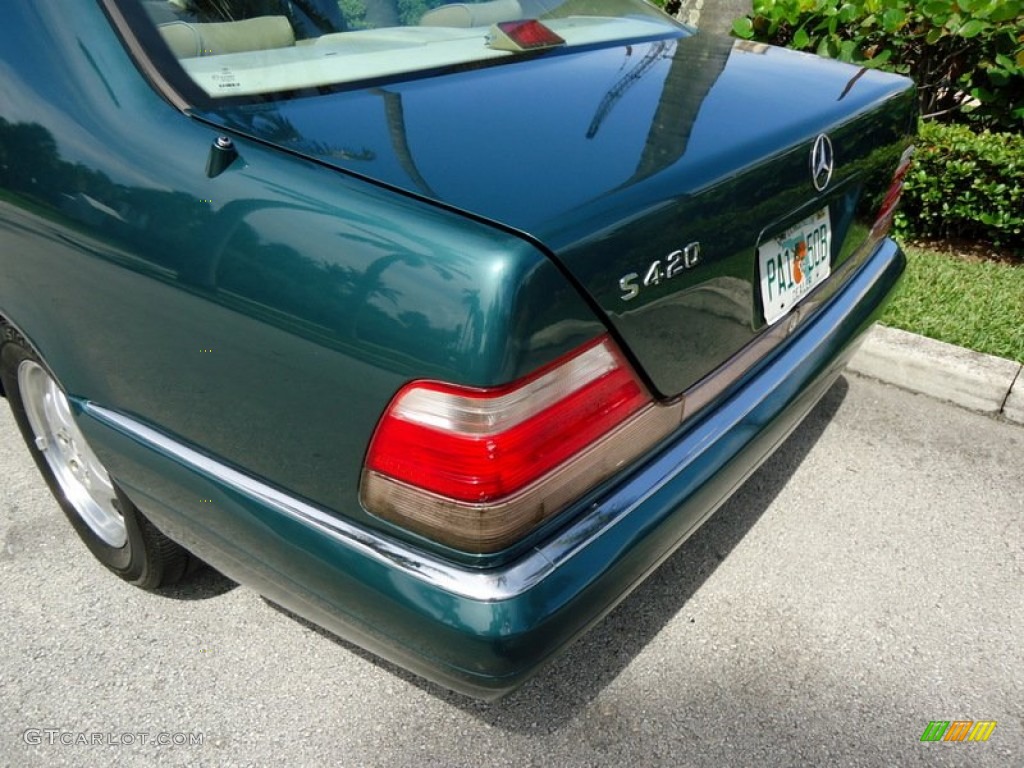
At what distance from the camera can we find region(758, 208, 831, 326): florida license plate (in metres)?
1.78

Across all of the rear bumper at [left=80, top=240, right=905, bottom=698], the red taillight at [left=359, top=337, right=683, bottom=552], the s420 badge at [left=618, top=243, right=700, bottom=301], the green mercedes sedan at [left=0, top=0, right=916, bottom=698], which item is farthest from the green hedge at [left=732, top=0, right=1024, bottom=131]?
the red taillight at [left=359, top=337, right=683, bottom=552]

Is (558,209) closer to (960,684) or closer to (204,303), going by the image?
(204,303)

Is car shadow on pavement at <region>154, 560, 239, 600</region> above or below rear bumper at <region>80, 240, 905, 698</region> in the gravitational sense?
below

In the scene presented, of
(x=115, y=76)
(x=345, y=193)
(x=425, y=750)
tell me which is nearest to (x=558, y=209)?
(x=345, y=193)

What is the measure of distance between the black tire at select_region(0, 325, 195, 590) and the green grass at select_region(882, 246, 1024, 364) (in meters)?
2.55

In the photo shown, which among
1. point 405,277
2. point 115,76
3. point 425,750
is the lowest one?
point 425,750

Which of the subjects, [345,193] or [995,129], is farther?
[995,129]

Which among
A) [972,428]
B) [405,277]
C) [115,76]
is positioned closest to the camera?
[405,277]

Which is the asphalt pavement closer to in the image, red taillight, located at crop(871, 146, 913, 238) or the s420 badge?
red taillight, located at crop(871, 146, 913, 238)

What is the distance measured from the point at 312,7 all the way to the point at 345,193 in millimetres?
859

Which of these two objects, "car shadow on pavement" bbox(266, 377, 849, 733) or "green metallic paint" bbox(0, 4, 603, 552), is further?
"car shadow on pavement" bbox(266, 377, 849, 733)

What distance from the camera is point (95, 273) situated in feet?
5.45

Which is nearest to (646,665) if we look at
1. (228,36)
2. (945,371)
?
(228,36)

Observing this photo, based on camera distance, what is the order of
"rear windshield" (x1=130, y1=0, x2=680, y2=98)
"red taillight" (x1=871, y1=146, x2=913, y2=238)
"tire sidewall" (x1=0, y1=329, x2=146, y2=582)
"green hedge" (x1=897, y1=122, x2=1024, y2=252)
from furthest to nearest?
"green hedge" (x1=897, y1=122, x2=1024, y2=252), "red taillight" (x1=871, y1=146, x2=913, y2=238), "tire sidewall" (x1=0, y1=329, x2=146, y2=582), "rear windshield" (x1=130, y1=0, x2=680, y2=98)
